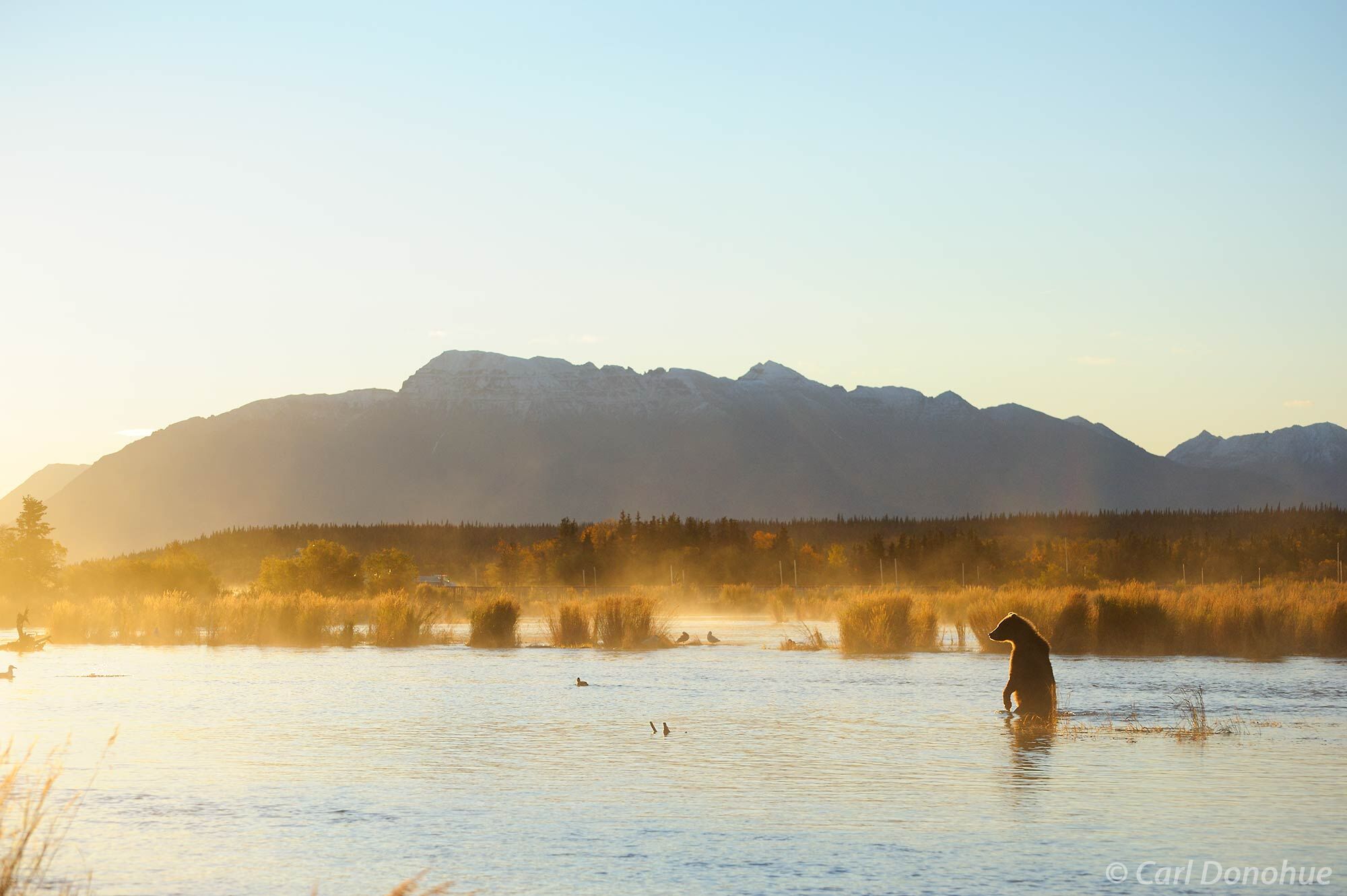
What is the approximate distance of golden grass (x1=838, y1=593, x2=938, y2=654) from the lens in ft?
99.8

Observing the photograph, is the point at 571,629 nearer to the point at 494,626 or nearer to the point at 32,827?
the point at 494,626

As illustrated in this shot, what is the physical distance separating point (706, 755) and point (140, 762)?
6275 mm

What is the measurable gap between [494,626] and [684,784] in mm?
21471

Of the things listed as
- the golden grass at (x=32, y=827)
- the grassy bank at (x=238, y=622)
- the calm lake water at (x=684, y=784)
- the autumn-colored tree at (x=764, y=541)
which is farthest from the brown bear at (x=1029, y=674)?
the autumn-colored tree at (x=764, y=541)

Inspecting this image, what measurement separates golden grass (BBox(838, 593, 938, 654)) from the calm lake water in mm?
5810

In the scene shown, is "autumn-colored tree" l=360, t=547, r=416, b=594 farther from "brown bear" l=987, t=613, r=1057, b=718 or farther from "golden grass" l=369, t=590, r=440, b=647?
"brown bear" l=987, t=613, r=1057, b=718

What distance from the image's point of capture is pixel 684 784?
45.4 feet

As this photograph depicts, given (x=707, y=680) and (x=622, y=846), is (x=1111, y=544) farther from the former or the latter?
(x=622, y=846)

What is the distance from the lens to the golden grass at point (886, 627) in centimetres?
3042

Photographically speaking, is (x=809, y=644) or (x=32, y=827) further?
(x=809, y=644)

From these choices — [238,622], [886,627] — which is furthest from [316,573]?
[886,627]

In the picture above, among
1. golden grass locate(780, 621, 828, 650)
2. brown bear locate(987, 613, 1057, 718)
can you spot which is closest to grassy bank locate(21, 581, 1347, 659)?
golden grass locate(780, 621, 828, 650)

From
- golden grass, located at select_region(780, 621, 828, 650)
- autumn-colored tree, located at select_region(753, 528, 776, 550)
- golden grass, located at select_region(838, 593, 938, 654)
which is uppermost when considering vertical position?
autumn-colored tree, located at select_region(753, 528, 776, 550)

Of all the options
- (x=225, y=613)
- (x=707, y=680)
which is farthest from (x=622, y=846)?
(x=225, y=613)
